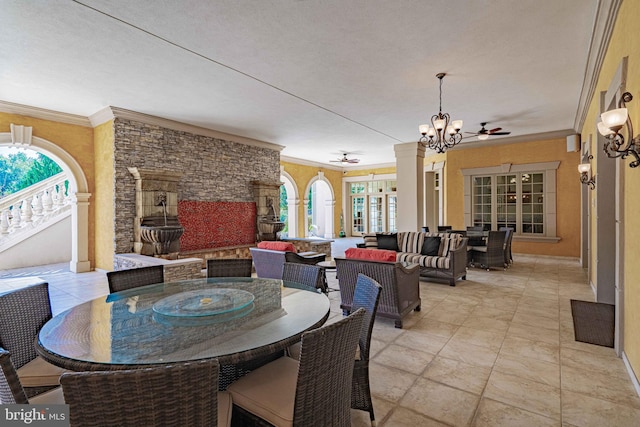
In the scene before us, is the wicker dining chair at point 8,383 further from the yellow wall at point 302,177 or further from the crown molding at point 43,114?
the yellow wall at point 302,177

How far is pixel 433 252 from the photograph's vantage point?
5.62 meters

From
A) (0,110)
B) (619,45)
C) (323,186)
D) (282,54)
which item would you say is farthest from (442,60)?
(323,186)

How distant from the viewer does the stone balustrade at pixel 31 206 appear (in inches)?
286

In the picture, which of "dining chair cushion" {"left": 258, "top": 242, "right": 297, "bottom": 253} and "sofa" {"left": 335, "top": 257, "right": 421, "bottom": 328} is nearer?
"sofa" {"left": 335, "top": 257, "right": 421, "bottom": 328}

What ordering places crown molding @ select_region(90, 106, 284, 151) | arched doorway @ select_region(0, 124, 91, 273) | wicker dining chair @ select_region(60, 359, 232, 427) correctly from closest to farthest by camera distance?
wicker dining chair @ select_region(60, 359, 232, 427) → crown molding @ select_region(90, 106, 284, 151) → arched doorway @ select_region(0, 124, 91, 273)

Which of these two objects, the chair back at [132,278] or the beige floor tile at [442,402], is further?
the chair back at [132,278]

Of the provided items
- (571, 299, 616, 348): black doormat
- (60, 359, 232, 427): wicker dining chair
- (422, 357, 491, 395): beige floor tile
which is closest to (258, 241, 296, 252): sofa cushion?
(422, 357, 491, 395): beige floor tile

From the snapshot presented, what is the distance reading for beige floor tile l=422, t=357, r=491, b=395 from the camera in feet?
7.82

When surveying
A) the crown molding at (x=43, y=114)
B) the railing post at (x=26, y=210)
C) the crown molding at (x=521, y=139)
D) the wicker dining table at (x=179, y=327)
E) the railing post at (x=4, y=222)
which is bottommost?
the wicker dining table at (x=179, y=327)

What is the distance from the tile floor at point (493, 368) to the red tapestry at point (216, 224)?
253 cm

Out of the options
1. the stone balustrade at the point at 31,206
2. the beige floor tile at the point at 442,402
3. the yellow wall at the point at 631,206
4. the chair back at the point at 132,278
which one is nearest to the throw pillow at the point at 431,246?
the yellow wall at the point at 631,206

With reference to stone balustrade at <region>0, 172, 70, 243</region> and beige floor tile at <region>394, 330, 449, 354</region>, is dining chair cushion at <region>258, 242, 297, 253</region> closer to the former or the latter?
beige floor tile at <region>394, 330, 449, 354</region>

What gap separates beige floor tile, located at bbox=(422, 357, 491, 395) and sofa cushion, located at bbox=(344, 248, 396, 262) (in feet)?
4.00

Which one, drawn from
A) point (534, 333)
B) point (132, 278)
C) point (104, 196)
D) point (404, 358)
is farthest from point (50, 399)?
point (104, 196)
